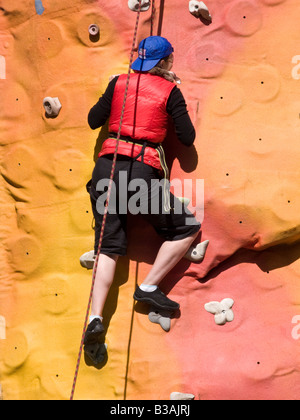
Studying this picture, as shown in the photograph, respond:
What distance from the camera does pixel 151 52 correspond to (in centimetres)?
420

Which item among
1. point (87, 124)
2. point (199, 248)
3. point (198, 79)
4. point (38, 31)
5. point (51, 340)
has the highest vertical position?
point (38, 31)

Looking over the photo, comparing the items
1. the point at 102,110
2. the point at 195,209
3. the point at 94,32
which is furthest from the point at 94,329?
the point at 94,32

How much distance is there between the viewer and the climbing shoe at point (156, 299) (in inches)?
167

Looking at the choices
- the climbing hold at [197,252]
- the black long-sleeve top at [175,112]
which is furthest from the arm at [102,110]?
the climbing hold at [197,252]

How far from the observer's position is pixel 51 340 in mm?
4469

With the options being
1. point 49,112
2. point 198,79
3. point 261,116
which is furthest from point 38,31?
point 261,116

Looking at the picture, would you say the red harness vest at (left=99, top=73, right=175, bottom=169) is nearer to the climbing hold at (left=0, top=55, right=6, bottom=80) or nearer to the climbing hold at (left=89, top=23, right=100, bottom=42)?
the climbing hold at (left=89, top=23, right=100, bottom=42)

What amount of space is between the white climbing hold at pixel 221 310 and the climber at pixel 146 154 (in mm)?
213

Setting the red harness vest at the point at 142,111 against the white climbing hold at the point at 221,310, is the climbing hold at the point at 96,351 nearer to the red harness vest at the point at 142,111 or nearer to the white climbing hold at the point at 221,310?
the white climbing hold at the point at 221,310

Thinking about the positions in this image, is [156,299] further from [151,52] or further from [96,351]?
[151,52]

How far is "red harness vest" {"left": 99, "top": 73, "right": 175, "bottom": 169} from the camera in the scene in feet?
13.6
